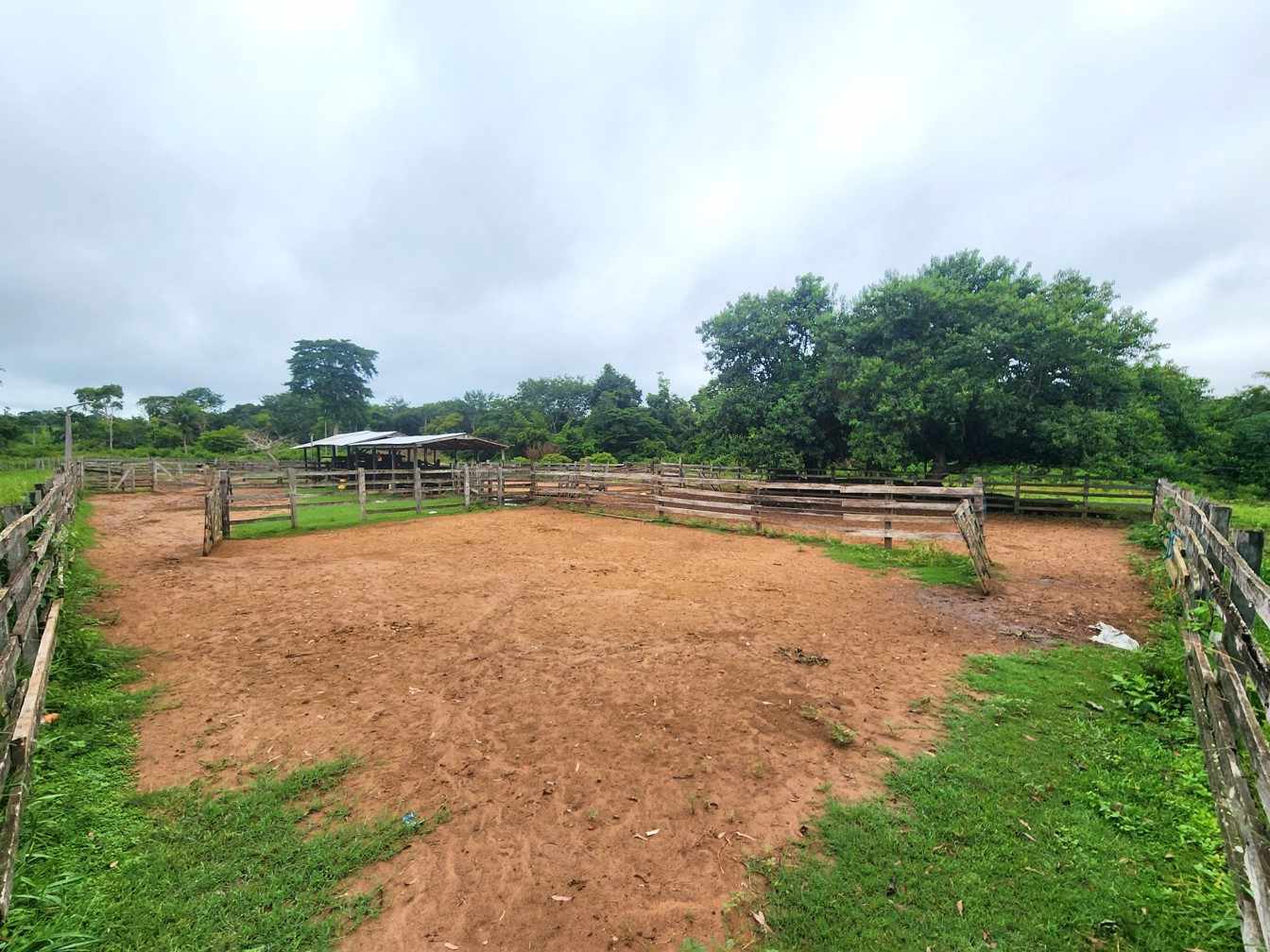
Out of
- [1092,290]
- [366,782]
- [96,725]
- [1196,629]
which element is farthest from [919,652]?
[1092,290]

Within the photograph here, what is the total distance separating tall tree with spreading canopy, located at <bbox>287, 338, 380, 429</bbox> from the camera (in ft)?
206

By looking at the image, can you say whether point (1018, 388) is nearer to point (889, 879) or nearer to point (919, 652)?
point (919, 652)

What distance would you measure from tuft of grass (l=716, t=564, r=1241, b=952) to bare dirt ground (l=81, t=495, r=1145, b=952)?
0.28 m

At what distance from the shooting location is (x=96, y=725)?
3.67 m

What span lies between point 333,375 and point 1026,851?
74.2 m

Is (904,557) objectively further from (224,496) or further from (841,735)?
(224,496)

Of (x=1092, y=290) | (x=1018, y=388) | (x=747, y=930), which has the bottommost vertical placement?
(x=747, y=930)

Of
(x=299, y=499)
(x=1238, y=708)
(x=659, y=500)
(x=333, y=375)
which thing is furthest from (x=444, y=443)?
(x=333, y=375)

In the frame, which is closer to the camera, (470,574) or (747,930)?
(747,930)

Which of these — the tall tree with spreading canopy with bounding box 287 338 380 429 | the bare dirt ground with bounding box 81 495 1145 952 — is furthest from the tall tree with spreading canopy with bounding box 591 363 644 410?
the bare dirt ground with bounding box 81 495 1145 952

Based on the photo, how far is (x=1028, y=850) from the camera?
2.58m

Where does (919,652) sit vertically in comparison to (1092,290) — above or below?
below

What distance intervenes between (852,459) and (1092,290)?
938cm

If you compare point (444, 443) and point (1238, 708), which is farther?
point (444, 443)
